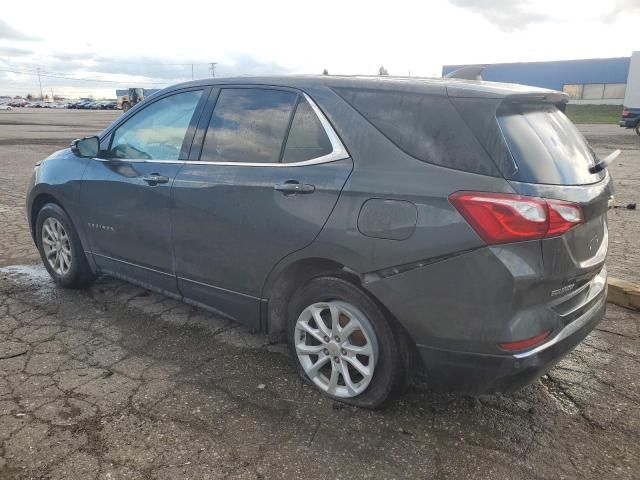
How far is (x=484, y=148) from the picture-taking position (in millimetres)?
2301

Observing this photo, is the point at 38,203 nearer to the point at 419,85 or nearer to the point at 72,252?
the point at 72,252

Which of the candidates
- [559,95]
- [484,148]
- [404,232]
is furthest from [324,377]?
[559,95]

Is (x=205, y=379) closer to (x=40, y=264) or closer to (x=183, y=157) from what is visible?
(x=183, y=157)

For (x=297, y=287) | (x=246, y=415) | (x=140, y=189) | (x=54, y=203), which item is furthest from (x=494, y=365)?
(x=54, y=203)

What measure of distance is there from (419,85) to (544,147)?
66cm

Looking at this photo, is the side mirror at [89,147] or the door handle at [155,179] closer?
the door handle at [155,179]

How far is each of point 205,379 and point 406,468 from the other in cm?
130

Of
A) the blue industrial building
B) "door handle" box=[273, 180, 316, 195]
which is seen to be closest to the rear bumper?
"door handle" box=[273, 180, 316, 195]

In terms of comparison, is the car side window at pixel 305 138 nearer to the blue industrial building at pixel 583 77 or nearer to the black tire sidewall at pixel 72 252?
the black tire sidewall at pixel 72 252

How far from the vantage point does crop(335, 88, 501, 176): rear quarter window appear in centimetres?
232

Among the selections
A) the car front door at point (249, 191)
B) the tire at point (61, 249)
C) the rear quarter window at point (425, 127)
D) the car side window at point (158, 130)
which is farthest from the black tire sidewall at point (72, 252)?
the rear quarter window at point (425, 127)

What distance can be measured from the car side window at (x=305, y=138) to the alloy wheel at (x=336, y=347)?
31.5 inches

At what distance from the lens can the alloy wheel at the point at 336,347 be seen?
264 cm

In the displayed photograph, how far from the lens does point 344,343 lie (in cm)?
272
